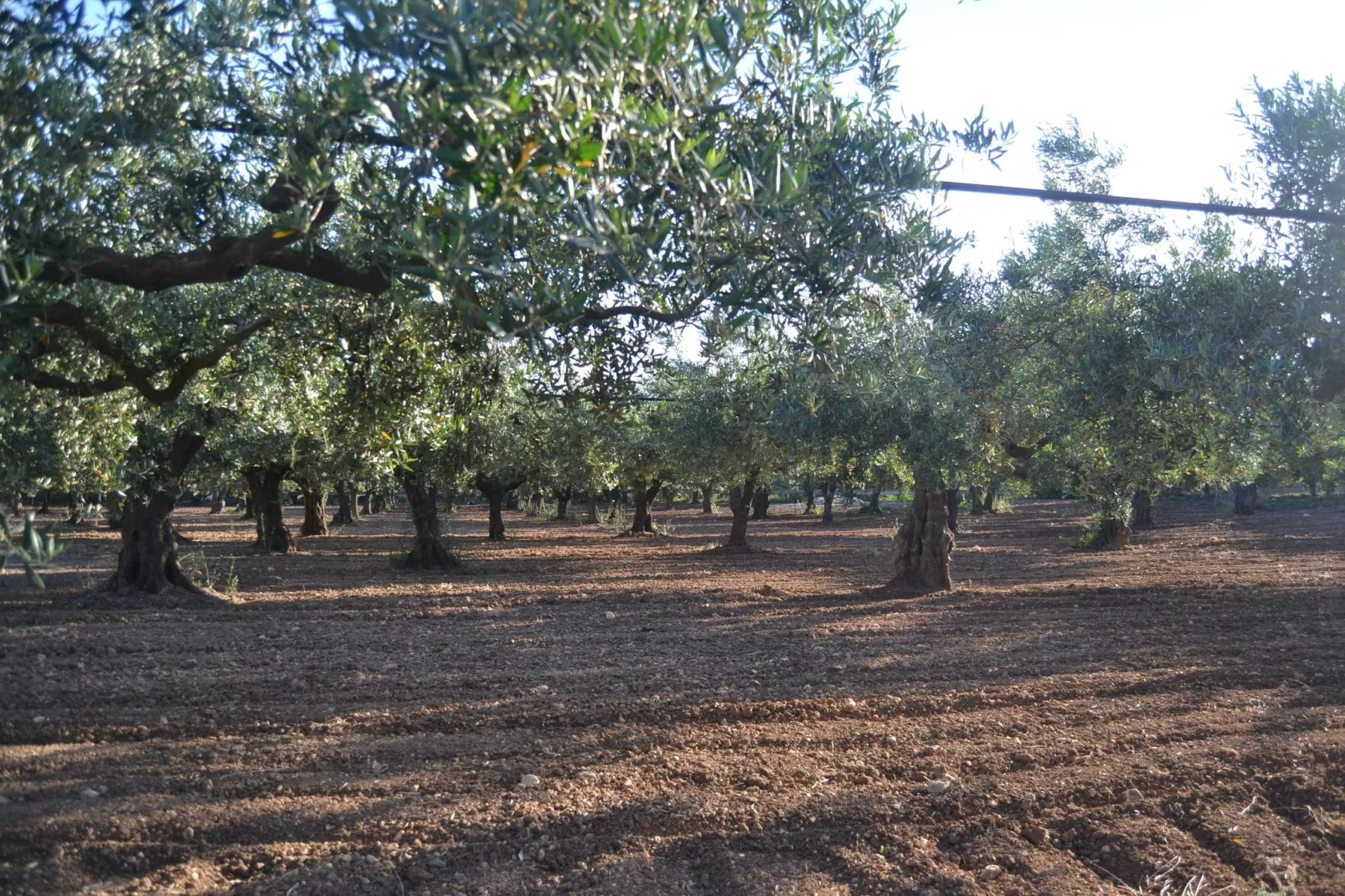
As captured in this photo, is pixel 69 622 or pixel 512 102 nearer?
pixel 512 102

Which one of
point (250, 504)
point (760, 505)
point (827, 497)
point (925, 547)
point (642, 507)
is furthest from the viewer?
point (760, 505)

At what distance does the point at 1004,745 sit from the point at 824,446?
1123cm

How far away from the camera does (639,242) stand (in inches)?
161

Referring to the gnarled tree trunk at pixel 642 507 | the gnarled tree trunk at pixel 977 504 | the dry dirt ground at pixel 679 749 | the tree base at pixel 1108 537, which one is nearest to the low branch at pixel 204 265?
the dry dirt ground at pixel 679 749

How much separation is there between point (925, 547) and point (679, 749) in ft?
39.2

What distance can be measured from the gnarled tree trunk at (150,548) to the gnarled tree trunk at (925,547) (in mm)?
12575

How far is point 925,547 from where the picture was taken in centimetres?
1869

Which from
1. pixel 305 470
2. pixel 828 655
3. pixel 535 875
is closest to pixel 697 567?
pixel 305 470

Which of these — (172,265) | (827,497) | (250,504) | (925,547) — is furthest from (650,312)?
(827,497)

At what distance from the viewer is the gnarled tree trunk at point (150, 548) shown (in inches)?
670

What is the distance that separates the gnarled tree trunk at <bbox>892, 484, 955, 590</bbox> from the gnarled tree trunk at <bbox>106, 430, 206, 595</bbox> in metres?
12.6

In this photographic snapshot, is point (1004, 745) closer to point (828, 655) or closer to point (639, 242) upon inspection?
point (828, 655)

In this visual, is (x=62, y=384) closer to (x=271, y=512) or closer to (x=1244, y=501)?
(x=271, y=512)

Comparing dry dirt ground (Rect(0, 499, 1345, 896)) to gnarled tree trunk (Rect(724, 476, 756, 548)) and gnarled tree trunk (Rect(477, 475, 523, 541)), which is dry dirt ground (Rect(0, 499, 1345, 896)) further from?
gnarled tree trunk (Rect(477, 475, 523, 541))
